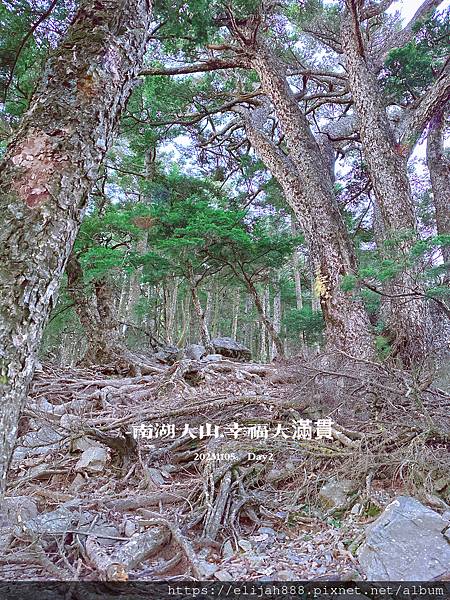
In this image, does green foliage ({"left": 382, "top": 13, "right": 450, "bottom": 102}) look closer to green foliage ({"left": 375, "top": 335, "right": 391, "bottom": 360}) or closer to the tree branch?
the tree branch

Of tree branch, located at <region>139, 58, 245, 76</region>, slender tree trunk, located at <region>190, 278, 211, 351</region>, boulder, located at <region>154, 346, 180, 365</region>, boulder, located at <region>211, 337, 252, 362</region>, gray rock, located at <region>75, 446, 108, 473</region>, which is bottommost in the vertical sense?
gray rock, located at <region>75, 446, 108, 473</region>

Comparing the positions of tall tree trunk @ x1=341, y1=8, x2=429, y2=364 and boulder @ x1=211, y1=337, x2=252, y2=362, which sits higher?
tall tree trunk @ x1=341, y1=8, x2=429, y2=364

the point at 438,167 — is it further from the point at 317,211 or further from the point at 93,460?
the point at 93,460

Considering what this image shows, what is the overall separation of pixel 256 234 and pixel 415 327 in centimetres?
384

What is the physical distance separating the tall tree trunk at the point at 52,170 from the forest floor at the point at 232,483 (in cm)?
96

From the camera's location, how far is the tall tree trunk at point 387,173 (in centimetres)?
519

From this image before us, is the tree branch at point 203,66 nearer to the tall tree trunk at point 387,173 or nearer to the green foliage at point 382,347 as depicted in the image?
the tall tree trunk at point 387,173

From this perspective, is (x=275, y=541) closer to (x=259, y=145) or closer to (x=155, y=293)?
(x=259, y=145)

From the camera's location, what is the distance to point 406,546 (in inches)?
65.6

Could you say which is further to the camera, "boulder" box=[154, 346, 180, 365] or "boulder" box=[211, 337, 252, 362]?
"boulder" box=[211, 337, 252, 362]

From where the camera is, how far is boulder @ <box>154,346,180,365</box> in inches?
298

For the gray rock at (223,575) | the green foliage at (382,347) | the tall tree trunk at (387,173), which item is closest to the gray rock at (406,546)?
the gray rock at (223,575)

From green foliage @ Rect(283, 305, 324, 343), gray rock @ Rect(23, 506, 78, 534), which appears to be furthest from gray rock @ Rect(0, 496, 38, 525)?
green foliage @ Rect(283, 305, 324, 343)

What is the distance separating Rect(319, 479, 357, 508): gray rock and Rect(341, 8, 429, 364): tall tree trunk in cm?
309
